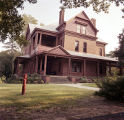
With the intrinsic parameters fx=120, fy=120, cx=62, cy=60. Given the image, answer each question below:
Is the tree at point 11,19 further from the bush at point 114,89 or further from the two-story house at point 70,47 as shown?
the two-story house at point 70,47

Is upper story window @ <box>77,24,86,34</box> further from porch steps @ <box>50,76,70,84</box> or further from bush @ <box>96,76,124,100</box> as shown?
bush @ <box>96,76,124,100</box>

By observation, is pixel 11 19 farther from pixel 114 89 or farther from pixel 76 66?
pixel 76 66

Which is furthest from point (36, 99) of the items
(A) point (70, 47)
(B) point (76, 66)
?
(A) point (70, 47)

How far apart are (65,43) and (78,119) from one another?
19287 millimetres

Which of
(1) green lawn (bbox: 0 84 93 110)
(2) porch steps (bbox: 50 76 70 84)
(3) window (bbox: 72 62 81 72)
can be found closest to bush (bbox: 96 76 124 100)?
(1) green lawn (bbox: 0 84 93 110)

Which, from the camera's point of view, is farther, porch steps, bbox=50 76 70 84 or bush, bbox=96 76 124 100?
porch steps, bbox=50 76 70 84

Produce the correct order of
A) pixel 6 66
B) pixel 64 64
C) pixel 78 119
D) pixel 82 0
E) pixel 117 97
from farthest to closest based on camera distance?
1. pixel 6 66
2. pixel 64 64
3. pixel 82 0
4. pixel 117 97
5. pixel 78 119

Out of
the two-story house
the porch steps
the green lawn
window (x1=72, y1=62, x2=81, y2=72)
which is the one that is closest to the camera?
the green lawn

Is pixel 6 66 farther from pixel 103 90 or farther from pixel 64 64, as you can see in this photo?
pixel 103 90

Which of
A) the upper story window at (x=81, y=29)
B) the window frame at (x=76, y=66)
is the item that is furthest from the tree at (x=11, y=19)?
the upper story window at (x=81, y=29)

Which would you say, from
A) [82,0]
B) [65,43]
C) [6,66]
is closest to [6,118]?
[82,0]

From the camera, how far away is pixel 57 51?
59.7ft

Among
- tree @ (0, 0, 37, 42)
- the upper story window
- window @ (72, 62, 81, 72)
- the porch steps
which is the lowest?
the porch steps

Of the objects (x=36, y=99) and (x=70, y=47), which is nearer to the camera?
(x=36, y=99)
